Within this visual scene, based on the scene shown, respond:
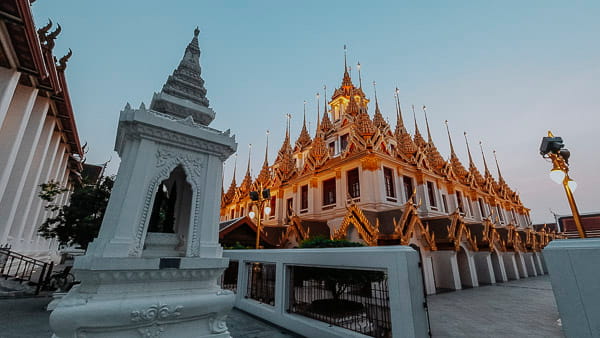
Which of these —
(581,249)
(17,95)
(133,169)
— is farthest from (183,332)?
(17,95)

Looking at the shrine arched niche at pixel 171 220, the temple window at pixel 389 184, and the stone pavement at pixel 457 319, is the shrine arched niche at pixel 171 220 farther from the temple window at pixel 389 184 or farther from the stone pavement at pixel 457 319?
the temple window at pixel 389 184

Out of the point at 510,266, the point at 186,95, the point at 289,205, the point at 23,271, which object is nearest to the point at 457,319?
the point at 186,95

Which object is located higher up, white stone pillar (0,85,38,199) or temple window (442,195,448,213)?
white stone pillar (0,85,38,199)

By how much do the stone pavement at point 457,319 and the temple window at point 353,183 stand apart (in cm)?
603

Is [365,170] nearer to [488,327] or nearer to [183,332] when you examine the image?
[488,327]

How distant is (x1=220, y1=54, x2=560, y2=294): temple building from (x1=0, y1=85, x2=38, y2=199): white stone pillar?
911 centimetres

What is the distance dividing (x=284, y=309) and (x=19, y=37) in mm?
13812

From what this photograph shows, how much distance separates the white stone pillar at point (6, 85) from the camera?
9.30 meters

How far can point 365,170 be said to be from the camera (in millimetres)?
13578

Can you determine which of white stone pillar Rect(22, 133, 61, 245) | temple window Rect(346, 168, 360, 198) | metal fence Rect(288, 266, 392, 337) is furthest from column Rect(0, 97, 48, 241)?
temple window Rect(346, 168, 360, 198)

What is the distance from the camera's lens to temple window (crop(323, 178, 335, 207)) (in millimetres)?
15273

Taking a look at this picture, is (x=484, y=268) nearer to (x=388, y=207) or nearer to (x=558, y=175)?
(x=388, y=207)

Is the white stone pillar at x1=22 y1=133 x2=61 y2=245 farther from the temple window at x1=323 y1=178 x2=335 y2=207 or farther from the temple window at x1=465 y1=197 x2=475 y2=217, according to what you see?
the temple window at x1=465 y1=197 x2=475 y2=217

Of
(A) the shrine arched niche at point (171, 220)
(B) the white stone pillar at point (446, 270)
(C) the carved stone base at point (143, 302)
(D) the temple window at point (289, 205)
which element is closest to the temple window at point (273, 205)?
(D) the temple window at point (289, 205)
